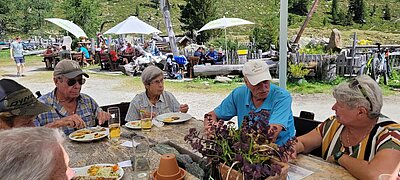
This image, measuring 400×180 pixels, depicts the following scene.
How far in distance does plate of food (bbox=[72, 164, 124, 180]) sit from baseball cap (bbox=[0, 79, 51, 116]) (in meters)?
0.56

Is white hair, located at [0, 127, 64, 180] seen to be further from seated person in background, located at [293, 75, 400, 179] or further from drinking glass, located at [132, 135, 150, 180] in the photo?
seated person in background, located at [293, 75, 400, 179]

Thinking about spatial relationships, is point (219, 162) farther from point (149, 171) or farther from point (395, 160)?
point (395, 160)

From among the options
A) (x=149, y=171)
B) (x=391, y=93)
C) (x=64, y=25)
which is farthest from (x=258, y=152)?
(x=64, y=25)

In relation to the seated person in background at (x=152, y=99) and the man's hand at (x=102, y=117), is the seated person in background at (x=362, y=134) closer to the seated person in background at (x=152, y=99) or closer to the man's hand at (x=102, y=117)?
the seated person in background at (x=152, y=99)

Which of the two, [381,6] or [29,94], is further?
[381,6]

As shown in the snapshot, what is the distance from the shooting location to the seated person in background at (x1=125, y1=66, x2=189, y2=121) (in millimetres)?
3014

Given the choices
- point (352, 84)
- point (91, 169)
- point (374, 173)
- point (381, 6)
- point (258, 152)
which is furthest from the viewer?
point (381, 6)

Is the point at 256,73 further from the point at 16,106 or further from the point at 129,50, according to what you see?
the point at 129,50

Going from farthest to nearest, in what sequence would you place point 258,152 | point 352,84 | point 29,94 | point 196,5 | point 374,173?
1. point 196,5
2. point 29,94
3. point 352,84
4. point 374,173
5. point 258,152

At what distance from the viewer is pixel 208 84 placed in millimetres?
10398

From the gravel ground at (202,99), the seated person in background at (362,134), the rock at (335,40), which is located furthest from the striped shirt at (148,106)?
the rock at (335,40)

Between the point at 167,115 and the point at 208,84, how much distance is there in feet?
24.6

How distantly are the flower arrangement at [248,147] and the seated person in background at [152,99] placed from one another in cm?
159

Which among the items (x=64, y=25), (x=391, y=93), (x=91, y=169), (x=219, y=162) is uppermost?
(x=64, y=25)
